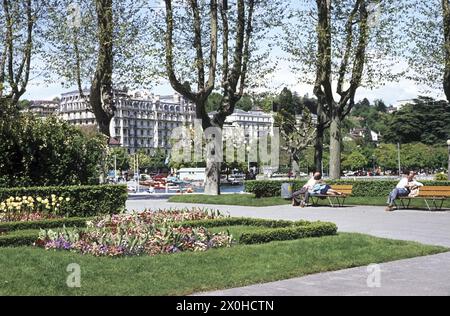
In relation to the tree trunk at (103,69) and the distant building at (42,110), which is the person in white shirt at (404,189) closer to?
the tree trunk at (103,69)

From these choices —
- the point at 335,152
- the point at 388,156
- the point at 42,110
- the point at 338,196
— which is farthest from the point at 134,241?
the point at 388,156

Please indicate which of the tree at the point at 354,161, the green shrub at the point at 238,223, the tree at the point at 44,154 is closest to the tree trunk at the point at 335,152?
the tree at the point at 44,154

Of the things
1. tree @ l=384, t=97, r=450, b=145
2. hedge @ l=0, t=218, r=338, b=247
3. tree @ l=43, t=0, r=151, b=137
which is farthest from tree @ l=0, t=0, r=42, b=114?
tree @ l=384, t=97, r=450, b=145

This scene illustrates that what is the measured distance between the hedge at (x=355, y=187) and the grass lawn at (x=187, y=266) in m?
12.3

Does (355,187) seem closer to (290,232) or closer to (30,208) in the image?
(30,208)

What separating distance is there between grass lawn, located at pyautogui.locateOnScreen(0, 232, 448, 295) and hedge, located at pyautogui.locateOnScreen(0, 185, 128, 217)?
6.08 metres

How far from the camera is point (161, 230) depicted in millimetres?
9789

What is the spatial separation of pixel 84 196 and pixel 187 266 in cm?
853

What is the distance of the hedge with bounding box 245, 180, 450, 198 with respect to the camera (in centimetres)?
2248

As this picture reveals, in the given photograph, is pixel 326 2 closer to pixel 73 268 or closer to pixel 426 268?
pixel 426 268

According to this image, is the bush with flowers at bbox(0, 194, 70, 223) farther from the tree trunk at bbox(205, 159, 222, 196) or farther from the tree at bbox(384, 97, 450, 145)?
the tree at bbox(384, 97, 450, 145)

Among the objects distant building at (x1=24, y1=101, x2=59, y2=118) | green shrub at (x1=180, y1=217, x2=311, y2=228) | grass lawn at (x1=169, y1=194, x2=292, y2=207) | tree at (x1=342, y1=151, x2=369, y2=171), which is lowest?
grass lawn at (x1=169, y1=194, x2=292, y2=207)
